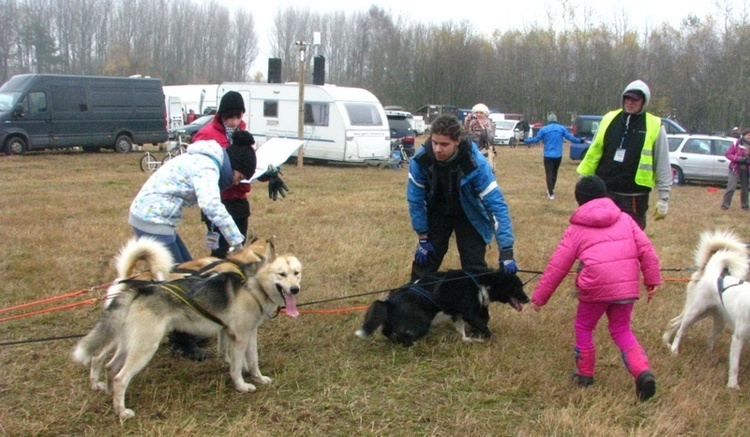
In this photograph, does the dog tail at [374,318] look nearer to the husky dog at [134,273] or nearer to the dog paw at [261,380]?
the dog paw at [261,380]

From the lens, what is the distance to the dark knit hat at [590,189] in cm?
370

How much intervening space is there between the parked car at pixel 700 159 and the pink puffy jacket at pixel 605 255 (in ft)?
51.7

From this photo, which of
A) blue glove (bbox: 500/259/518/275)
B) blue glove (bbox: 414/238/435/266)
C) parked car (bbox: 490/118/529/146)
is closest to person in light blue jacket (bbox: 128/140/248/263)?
blue glove (bbox: 414/238/435/266)

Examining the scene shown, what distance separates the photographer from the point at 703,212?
11977mm

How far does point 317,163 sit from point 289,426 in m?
17.4

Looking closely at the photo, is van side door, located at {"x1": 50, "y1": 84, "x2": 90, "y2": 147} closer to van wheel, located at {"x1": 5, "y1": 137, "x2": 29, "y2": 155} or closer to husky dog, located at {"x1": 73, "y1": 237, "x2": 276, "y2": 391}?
→ van wheel, located at {"x1": 5, "y1": 137, "x2": 29, "y2": 155}

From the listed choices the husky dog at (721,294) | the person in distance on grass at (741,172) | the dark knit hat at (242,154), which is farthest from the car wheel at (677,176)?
the dark knit hat at (242,154)

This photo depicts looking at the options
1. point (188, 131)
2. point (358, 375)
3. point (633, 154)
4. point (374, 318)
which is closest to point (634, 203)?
point (633, 154)

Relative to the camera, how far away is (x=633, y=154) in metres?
4.83

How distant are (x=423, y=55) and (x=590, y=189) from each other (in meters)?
50.6

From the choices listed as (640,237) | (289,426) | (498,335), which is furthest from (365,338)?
(640,237)

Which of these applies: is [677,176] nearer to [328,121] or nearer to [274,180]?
[328,121]

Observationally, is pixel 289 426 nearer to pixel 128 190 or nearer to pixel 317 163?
pixel 128 190

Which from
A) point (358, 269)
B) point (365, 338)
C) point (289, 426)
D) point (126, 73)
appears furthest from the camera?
point (126, 73)
